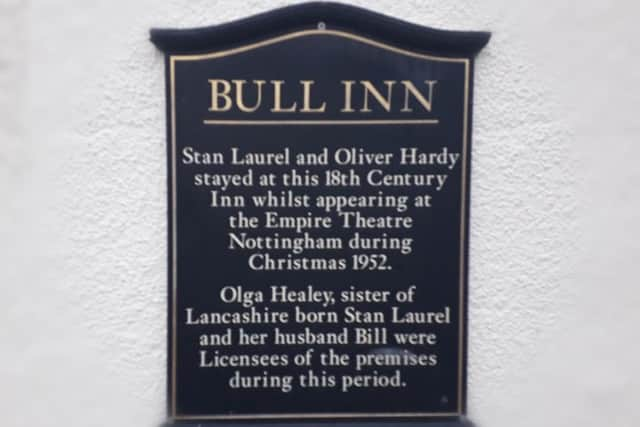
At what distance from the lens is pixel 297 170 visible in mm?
2283

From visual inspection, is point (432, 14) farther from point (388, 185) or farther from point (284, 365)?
point (284, 365)

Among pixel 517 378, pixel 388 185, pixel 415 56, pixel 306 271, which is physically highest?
pixel 415 56

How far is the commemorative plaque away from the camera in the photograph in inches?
88.9

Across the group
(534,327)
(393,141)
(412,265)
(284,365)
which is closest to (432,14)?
(393,141)

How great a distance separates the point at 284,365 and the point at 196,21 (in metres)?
1.09

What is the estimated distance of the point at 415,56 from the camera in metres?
2.27

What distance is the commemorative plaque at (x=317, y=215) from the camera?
2258mm

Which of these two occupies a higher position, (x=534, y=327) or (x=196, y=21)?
(x=196, y=21)

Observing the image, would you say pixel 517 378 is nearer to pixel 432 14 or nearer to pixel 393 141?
pixel 393 141

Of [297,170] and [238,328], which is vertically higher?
[297,170]

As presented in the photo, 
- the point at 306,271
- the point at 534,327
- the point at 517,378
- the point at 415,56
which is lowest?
the point at 517,378

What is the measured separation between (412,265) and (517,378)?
493mm

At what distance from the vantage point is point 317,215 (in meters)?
2.29

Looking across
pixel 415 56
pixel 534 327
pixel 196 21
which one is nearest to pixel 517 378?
pixel 534 327
